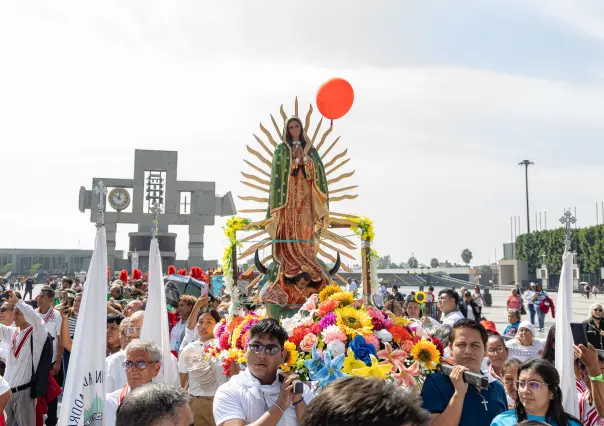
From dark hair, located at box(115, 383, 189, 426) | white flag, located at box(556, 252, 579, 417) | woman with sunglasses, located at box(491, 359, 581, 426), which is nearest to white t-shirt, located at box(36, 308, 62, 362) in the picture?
dark hair, located at box(115, 383, 189, 426)

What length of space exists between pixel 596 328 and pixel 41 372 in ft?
23.5

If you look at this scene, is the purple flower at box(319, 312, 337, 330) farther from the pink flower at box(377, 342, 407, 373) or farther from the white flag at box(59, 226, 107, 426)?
the white flag at box(59, 226, 107, 426)

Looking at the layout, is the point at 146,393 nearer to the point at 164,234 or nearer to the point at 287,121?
the point at 287,121

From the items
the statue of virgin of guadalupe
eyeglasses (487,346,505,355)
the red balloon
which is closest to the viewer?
eyeglasses (487,346,505,355)

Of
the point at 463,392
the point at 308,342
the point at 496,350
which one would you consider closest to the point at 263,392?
the point at 308,342

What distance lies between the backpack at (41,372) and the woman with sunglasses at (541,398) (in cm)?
498

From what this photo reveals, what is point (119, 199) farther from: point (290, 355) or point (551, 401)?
point (551, 401)

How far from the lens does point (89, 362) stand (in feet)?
14.6

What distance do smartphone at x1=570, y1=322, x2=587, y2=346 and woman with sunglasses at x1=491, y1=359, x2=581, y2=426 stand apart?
4.70 ft

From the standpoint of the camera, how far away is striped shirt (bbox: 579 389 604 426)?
4.44 meters

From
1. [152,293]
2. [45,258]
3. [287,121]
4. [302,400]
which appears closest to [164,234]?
[287,121]

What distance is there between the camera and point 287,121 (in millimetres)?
9531

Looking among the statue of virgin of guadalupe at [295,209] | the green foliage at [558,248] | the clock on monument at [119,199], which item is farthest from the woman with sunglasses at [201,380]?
the green foliage at [558,248]

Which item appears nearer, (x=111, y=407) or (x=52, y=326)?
(x=111, y=407)
